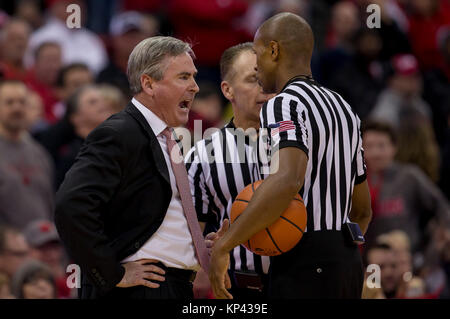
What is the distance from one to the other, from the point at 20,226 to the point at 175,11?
3433 millimetres

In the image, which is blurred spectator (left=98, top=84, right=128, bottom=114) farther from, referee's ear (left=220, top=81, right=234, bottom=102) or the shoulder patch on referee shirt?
the shoulder patch on referee shirt

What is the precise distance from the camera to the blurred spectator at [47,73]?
26.8ft

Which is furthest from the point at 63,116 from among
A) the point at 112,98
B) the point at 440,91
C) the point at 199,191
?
the point at 440,91

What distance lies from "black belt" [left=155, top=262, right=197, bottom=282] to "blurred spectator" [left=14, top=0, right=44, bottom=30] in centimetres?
639

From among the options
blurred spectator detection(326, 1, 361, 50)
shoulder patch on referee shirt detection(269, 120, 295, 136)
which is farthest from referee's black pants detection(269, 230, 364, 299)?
blurred spectator detection(326, 1, 361, 50)

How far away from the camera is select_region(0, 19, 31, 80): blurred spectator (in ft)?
26.8

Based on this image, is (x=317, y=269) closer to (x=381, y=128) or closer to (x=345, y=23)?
(x=381, y=128)

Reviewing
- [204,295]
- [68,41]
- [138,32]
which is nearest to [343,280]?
[204,295]

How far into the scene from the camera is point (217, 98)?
7891 mm

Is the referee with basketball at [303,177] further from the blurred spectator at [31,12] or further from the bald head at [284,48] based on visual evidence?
the blurred spectator at [31,12]

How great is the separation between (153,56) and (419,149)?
449cm

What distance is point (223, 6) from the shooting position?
9.00 m

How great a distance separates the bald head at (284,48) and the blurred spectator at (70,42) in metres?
5.20
